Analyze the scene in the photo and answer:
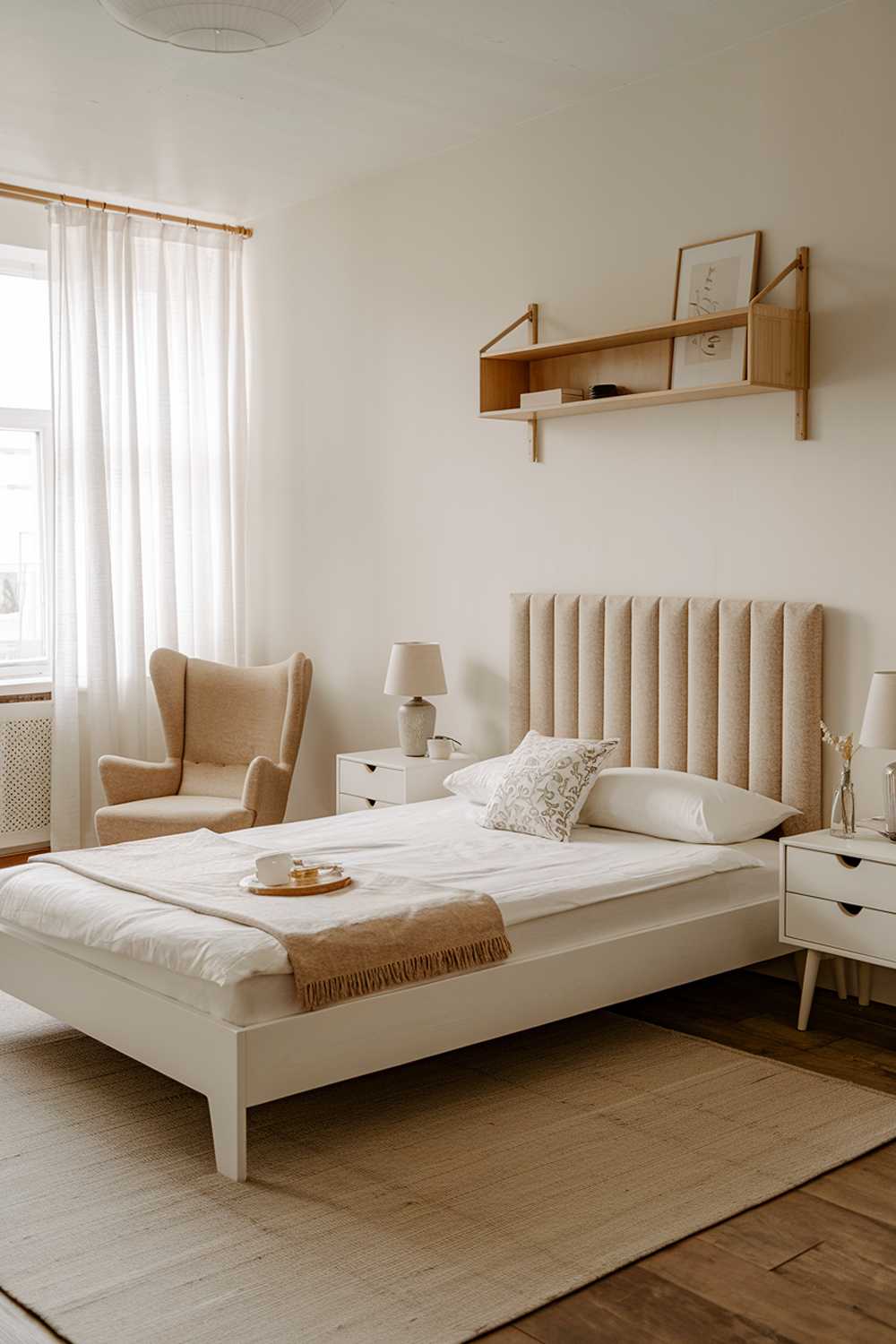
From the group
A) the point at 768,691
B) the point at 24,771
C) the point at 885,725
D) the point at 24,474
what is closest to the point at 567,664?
the point at 768,691

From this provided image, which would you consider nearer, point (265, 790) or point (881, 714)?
point (881, 714)

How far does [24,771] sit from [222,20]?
11.0 ft

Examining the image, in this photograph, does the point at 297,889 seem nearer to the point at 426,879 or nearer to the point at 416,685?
the point at 426,879

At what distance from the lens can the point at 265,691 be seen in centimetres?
531

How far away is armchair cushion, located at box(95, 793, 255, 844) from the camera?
470 cm

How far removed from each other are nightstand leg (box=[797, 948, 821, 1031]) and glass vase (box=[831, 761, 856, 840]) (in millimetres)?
322

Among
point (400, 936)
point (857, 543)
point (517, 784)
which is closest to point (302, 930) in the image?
point (400, 936)

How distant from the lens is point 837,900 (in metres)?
3.26

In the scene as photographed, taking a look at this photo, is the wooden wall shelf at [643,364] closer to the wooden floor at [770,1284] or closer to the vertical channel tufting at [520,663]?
the vertical channel tufting at [520,663]

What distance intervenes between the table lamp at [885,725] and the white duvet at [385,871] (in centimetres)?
46

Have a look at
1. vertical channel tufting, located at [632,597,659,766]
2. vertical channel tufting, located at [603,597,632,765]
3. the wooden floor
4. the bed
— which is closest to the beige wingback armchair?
the bed

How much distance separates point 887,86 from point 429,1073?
2.81 m

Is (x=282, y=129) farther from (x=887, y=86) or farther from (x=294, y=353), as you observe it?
(x=887, y=86)

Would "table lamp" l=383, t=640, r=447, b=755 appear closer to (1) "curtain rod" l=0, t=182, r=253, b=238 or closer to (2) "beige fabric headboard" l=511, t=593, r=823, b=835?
(2) "beige fabric headboard" l=511, t=593, r=823, b=835
